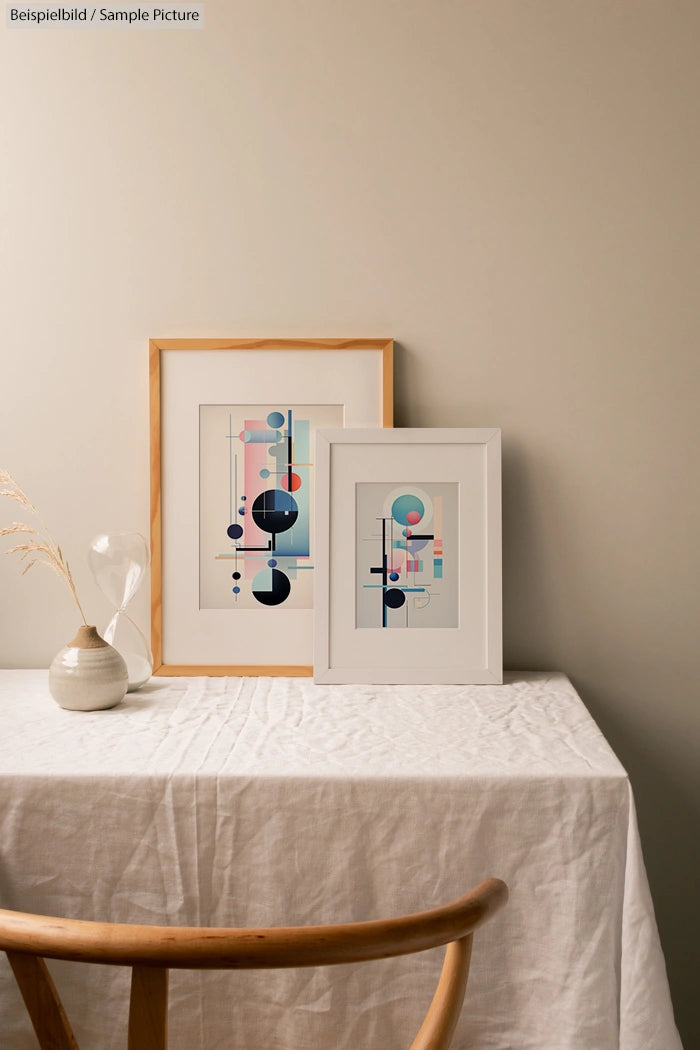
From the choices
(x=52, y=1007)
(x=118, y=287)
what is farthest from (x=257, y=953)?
(x=118, y=287)

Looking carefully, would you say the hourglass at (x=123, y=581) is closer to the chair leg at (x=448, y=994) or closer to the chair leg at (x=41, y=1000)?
the chair leg at (x=41, y=1000)

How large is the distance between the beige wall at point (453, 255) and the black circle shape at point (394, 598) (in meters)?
0.22

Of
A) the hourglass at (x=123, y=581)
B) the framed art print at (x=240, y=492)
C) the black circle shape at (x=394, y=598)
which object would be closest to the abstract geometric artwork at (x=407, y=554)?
the black circle shape at (x=394, y=598)

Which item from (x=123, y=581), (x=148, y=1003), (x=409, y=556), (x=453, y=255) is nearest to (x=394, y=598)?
(x=409, y=556)

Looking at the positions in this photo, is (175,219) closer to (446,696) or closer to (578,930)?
(446,696)

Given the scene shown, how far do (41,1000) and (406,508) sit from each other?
0.85 metres

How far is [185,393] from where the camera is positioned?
1.36 meters

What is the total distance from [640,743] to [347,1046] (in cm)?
73

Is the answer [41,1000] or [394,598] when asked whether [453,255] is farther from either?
[41,1000]

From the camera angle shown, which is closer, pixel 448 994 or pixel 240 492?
pixel 448 994

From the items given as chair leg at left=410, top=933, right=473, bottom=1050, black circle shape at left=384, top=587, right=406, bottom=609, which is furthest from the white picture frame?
chair leg at left=410, top=933, right=473, bottom=1050

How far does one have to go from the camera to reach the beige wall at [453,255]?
52.3 inches

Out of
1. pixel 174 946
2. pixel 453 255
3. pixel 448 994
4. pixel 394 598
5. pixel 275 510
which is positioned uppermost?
pixel 453 255

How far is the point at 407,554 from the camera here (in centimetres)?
129
